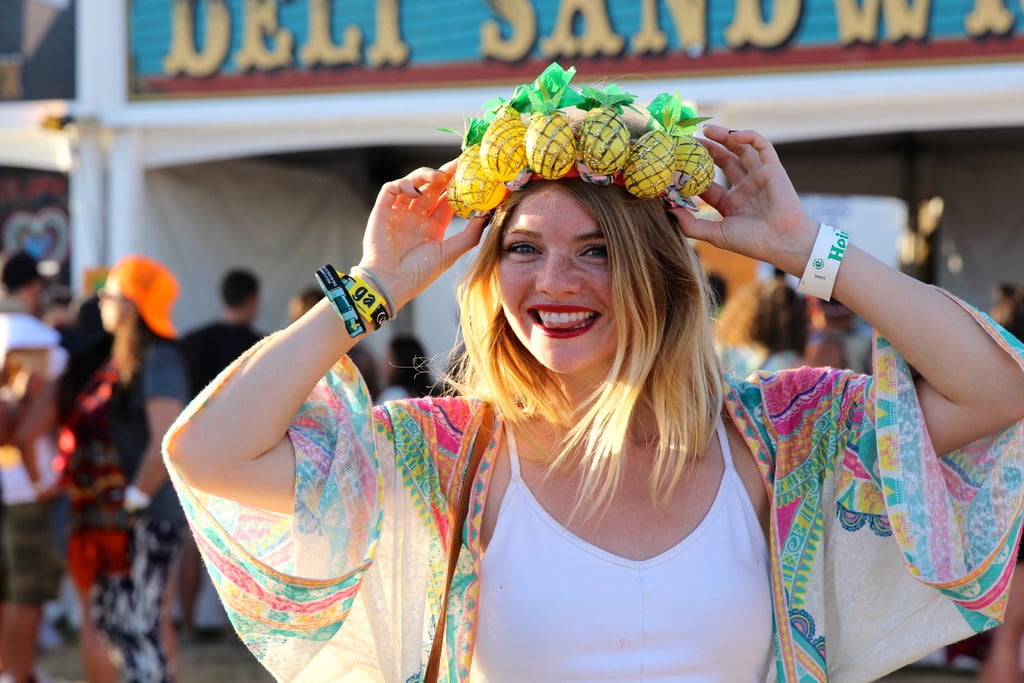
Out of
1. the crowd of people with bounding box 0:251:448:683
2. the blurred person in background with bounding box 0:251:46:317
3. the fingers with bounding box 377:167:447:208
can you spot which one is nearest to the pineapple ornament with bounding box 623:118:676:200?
the fingers with bounding box 377:167:447:208

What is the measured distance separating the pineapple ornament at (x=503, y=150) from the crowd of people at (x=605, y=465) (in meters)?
0.03

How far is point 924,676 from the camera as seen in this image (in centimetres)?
605

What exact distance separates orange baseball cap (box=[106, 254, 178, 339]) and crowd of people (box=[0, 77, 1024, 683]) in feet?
9.53

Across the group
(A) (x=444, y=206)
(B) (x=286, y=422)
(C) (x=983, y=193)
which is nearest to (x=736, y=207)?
(A) (x=444, y=206)

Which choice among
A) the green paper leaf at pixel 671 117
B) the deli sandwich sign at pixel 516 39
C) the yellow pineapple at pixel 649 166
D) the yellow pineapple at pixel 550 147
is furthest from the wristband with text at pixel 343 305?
the deli sandwich sign at pixel 516 39

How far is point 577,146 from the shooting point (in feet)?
6.89

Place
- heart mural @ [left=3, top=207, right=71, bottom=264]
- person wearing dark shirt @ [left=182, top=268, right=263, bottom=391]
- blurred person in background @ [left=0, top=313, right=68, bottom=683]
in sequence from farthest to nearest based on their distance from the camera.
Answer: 1. heart mural @ [left=3, top=207, right=71, bottom=264]
2. person wearing dark shirt @ [left=182, top=268, right=263, bottom=391]
3. blurred person in background @ [left=0, top=313, right=68, bottom=683]

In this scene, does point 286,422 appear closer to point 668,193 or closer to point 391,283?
point 391,283

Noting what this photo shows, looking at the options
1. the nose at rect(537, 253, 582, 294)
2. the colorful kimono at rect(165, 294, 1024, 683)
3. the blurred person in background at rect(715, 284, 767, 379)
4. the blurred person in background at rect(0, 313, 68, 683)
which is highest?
the nose at rect(537, 253, 582, 294)

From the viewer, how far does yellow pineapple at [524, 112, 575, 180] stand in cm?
207

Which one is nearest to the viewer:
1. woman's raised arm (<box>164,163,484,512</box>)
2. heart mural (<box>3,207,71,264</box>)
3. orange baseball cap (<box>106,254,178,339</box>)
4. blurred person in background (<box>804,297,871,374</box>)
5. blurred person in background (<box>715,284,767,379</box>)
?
woman's raised arm (<box>164,163,484,512</box>)

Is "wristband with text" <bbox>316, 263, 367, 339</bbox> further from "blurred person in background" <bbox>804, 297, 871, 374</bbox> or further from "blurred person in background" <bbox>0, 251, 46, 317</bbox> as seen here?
"blurred person in background" <bbox>0, 251, 46, 317</bbox>

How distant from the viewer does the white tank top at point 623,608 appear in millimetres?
1987

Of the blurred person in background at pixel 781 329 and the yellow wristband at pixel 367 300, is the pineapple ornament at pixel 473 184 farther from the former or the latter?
the blurred person in background at pixel 781 329
